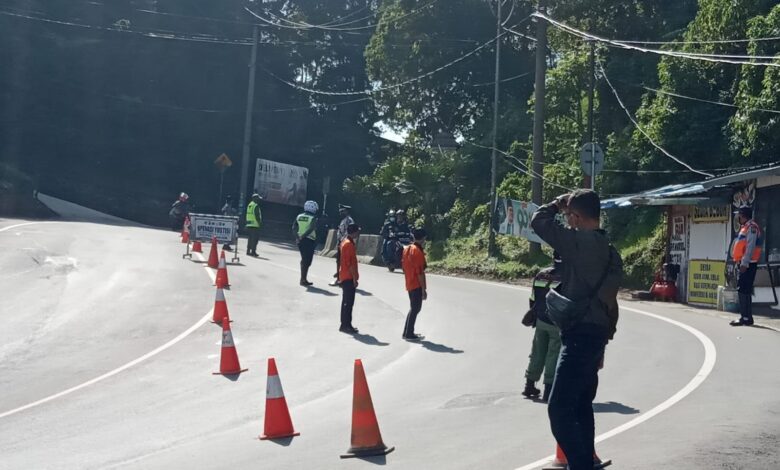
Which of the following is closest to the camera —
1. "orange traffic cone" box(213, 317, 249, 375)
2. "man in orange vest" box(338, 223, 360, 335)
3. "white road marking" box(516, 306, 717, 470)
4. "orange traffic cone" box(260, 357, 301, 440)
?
"white road marking" box(516, 306, 717, 470)

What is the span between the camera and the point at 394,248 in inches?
1111

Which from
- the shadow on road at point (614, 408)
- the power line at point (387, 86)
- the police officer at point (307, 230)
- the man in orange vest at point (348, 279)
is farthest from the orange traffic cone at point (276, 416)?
the power line at point (387, 86)

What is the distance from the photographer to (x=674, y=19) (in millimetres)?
32094

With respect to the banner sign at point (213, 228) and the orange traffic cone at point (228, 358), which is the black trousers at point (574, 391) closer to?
the orange traffic cone at point (228, 358)

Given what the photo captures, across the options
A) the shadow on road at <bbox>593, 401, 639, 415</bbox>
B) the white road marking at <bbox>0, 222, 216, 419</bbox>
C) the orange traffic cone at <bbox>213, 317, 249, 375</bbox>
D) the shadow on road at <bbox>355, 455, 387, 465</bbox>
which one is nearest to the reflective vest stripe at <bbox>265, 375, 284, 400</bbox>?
the shadow on road at <bbox>355, 455, 387, 465</bbox>

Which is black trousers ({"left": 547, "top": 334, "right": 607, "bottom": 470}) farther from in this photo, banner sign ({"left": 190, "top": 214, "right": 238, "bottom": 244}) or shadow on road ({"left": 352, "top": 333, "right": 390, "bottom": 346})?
banner sign ({"left": 190, "top": 214, "right": 238, "bottom": 244})

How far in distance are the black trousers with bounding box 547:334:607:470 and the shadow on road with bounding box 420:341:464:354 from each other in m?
7.96

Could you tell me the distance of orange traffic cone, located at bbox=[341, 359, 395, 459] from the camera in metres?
8.09

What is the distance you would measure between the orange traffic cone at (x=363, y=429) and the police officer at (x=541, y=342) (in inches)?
95.2

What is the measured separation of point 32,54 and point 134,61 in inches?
208

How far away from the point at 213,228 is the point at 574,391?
22.1 metres

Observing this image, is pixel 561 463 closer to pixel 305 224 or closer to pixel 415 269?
pixel 415 269

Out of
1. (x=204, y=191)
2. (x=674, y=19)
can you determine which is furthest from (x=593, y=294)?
(x=204, y=191)

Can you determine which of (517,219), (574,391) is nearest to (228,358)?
(574,391)
